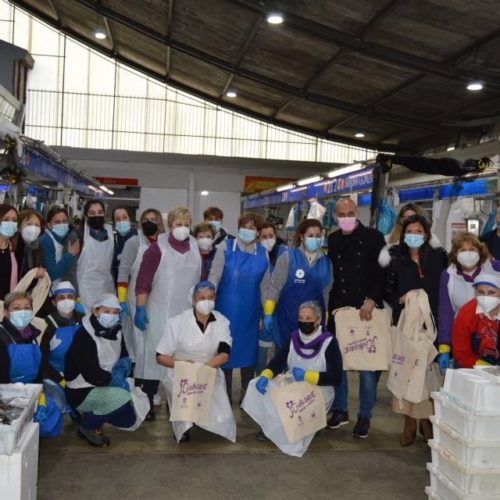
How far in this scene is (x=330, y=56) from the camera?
33.2ft

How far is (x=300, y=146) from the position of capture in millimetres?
17234

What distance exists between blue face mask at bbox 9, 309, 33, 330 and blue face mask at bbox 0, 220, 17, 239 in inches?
32.9

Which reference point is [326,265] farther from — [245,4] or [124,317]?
[245,4]

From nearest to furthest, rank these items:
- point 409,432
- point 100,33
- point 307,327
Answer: point 307,327 → point 409,432 → point 100,33

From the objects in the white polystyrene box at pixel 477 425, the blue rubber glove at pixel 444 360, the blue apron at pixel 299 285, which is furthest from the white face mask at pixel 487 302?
the blue apron at pixel 299 285

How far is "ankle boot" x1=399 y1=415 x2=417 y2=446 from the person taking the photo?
4008mm

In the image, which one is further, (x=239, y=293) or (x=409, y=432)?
(x=239, y=293)

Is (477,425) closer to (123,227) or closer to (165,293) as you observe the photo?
(165,293)

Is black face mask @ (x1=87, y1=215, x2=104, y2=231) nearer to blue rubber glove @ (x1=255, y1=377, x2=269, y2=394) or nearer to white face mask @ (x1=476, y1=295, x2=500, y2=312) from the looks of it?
blue rubber glove @ (x1=255, y1=377, x2=269, y2=394)

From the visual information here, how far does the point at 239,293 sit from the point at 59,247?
1.43 metres

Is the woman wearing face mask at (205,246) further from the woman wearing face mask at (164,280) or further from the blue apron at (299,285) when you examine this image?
the blue apron at (299,285)

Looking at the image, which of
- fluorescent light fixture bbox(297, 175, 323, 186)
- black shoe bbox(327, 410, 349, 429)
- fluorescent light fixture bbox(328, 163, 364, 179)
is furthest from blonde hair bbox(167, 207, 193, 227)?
fluorescent light fixture bbox(297, 175, 323, 186)

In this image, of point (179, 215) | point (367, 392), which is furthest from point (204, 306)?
point (367, 392)

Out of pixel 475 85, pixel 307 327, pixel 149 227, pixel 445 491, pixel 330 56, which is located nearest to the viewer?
pixel 445 491
